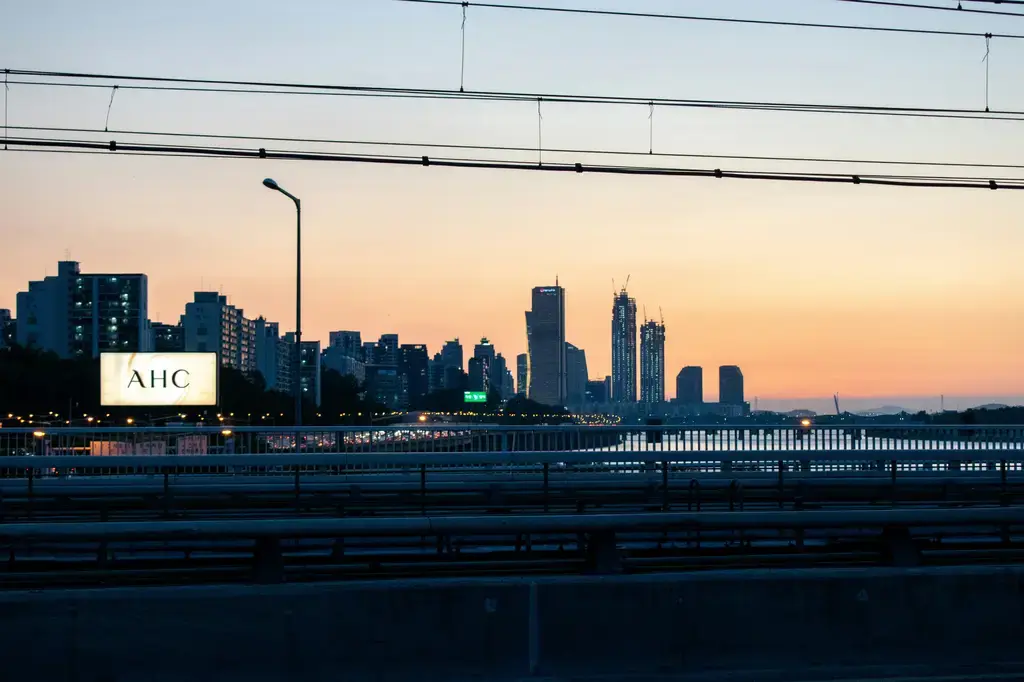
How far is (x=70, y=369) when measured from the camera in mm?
125562

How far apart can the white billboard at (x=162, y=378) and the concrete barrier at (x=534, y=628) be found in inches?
1675

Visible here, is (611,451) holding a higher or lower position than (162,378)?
lower

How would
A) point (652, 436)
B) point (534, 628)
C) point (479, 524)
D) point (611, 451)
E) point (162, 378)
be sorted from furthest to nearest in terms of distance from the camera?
point (162, 378)
point (652, 436)
point (611, 451)
point (479, 524)
point (534, 628)

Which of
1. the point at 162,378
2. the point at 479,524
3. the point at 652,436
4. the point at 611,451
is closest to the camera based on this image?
the point at 479,524

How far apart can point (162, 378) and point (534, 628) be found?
4401 cm

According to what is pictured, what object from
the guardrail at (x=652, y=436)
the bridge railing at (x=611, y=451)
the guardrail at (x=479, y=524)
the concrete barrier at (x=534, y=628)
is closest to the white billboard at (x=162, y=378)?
the bridge railing at (x=611, y=451)

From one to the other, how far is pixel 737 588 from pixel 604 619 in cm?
110

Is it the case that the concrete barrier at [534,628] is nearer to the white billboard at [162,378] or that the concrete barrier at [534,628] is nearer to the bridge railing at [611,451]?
the bridge railing at [611,451]

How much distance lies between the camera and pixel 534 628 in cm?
854

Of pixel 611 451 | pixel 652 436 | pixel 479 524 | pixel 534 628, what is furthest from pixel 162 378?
pixel 534 628

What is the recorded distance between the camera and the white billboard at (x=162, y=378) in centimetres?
4938

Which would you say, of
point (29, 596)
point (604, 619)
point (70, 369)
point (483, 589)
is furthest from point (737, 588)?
point (70, 369)

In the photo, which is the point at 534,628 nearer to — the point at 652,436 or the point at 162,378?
the point at 652,436

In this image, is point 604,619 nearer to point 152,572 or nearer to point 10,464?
point 152,572
